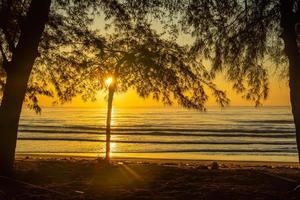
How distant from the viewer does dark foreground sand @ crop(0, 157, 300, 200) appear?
10570 millimetres

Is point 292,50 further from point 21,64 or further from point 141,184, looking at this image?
point 21,64

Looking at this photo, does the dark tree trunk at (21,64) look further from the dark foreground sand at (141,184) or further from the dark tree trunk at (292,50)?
the dark tree trunk at (292,50)

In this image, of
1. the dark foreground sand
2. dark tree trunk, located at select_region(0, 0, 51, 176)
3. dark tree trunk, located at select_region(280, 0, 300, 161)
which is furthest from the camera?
dark tree trunk, located at select_region(0, 0, 51, 176)

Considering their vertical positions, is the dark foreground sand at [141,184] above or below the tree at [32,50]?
below

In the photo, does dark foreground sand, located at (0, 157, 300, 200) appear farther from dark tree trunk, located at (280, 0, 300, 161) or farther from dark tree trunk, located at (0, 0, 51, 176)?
dark tree trunk, located at (280, 0, 300, 161)

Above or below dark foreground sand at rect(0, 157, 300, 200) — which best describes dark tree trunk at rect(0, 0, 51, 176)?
above

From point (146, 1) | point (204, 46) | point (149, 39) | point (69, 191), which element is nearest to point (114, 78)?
point (149, 39)

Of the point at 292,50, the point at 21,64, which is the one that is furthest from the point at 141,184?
the point at 292,50

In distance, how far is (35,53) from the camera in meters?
13.0

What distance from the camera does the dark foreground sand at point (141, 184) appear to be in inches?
416

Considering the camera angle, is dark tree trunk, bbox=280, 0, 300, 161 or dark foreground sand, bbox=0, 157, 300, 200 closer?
dark foreground sand, bbox=0, 157, 300, 200

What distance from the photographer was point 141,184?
483 inches

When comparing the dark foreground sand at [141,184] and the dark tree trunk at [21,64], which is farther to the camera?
the dark tree trunk at [21,64]

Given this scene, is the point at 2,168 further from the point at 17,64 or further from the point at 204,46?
the point at 204,46
